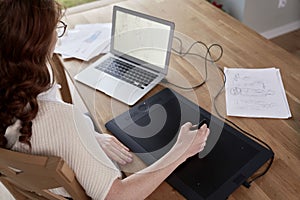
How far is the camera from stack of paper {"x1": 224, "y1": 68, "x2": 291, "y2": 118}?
113 cm

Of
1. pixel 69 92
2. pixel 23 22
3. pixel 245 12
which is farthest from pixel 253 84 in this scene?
pixel 245 12

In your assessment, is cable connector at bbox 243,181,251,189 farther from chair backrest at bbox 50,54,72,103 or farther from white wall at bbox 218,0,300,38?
white wall at bbox 218,0,300,38

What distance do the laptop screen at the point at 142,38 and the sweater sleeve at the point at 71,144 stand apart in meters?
0.51

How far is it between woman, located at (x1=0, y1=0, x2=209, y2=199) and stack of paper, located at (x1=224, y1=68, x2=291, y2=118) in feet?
1.41

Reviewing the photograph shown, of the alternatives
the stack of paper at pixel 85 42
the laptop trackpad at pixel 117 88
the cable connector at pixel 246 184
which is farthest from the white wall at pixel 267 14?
the cable connector at pixel 246 184

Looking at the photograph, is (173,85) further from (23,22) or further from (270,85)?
(23,22)

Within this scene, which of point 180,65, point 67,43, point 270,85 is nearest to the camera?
point 270,85

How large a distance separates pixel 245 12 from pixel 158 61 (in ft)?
4.93

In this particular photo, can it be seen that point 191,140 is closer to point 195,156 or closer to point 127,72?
point 195,156

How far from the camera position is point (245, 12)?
2.52 meters

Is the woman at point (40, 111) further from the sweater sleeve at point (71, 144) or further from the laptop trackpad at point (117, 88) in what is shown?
the laptop trackpad at point (117, 88)

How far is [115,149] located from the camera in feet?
3.39

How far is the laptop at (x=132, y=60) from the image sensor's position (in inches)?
48.6

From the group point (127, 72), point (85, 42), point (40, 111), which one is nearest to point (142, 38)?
point (127, 72)
